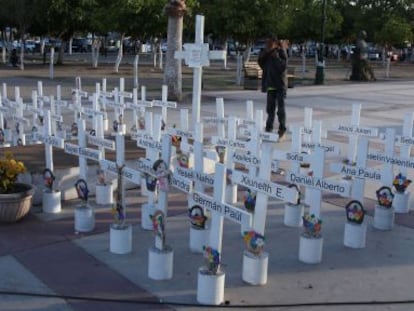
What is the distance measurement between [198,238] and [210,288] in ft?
3.63

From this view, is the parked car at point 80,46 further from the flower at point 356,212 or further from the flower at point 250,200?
the flower at point 356,212

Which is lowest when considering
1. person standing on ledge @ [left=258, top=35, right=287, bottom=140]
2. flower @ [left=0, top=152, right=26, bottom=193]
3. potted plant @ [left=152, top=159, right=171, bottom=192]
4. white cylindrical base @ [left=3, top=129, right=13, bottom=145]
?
white cylindrical base @ [left=3, top=129, right=13, bottom=145]

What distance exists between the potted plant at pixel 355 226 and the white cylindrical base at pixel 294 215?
0.67m

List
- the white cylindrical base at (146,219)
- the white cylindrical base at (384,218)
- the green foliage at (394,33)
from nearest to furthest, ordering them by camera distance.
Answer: the white cylindrical base at (146,219)
the white cylindrical base at (384,218)
the green foliage at (394,33)

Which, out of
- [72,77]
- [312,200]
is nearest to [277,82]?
[312,200]

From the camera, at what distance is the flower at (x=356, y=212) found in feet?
18.5

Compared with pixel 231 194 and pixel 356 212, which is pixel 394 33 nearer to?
pixel 231 194

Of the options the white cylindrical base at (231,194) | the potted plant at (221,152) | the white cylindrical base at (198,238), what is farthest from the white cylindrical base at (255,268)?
the potted plant at (221,152)

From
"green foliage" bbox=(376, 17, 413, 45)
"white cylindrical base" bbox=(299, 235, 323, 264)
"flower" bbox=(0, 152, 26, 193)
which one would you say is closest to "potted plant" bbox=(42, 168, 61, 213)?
"flower" bbox=(0, 152, 26, 193)

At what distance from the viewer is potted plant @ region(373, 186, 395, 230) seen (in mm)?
6195

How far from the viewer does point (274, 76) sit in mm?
10398

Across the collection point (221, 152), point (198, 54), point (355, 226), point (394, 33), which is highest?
point (394, 33)

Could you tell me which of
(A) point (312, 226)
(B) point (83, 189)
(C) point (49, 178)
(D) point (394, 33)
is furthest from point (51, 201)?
(D) point (394, 33)

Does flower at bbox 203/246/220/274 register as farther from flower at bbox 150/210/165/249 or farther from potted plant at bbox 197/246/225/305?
flower at bbox 150/210/165/249
